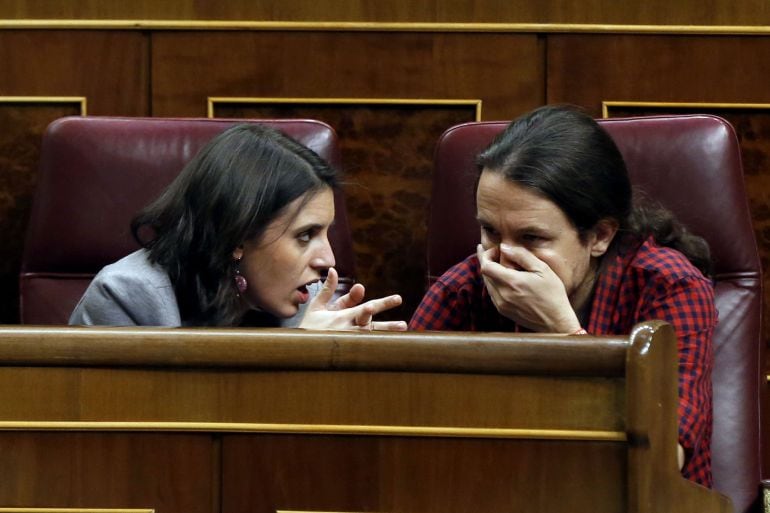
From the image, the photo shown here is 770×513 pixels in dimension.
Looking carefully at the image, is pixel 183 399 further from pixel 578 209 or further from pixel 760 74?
pixel 760 74

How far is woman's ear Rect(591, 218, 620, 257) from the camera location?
3.63 feet

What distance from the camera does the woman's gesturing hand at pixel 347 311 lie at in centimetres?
103

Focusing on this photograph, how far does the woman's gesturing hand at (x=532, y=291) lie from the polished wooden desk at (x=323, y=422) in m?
0.35

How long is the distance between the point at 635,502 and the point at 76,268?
778mm

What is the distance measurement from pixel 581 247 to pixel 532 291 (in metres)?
0.08

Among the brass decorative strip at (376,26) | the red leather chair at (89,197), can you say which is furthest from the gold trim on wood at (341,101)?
the red leather chair at (89,197)

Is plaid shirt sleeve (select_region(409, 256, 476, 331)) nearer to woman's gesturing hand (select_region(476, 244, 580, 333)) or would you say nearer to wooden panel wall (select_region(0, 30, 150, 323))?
woman's gesturing hand (select_region(476, 244, 580, 333))

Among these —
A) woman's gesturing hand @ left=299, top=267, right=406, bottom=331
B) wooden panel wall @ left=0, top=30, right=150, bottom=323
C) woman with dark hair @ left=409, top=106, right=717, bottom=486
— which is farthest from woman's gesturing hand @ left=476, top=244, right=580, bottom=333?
wooden panel wall @ left=0, top=30, right=150, bottom=323

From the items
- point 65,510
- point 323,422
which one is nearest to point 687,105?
point 323,422

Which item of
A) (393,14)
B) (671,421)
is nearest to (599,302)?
(671,421)

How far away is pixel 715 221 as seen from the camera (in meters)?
1.19

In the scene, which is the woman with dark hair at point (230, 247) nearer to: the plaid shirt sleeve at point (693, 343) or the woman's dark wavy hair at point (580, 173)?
the woman's dark wavy hair at point (580, 173)

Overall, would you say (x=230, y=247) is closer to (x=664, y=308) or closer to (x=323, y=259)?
(x=323, y=259)

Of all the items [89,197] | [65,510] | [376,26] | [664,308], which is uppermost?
[376,26]
